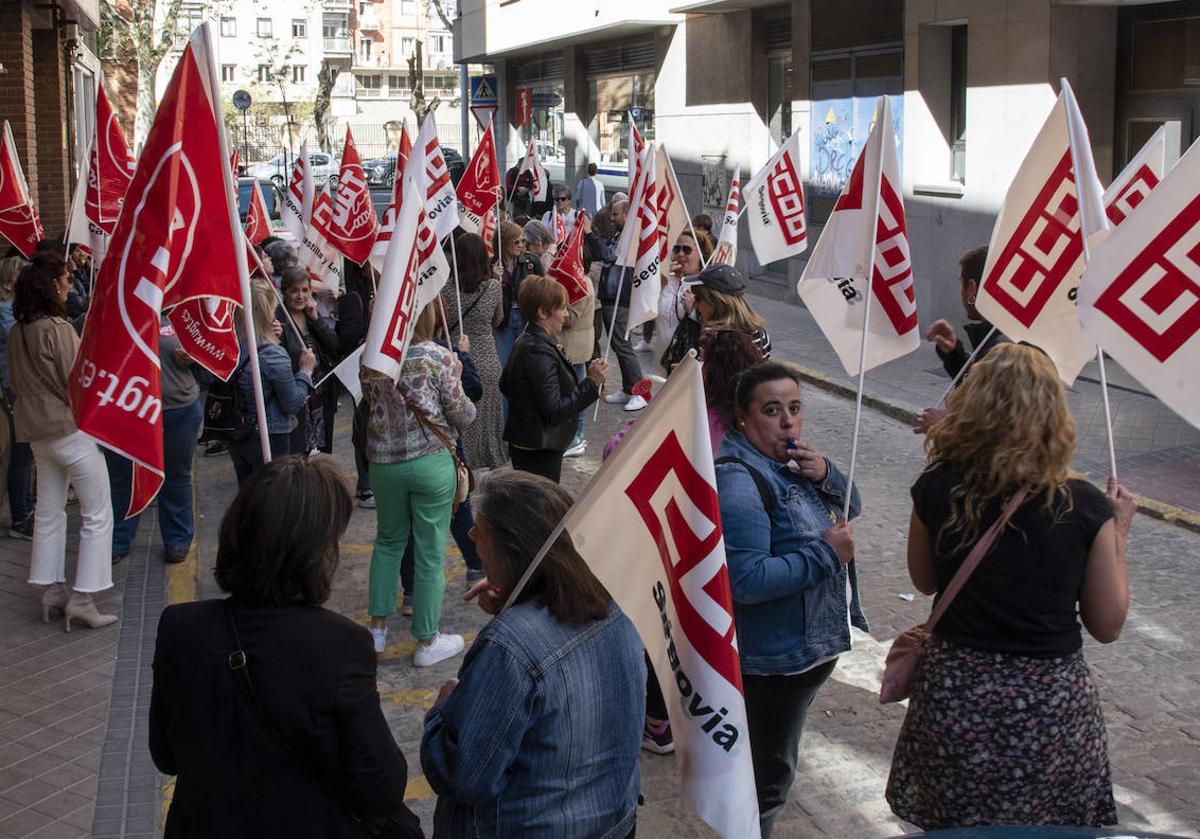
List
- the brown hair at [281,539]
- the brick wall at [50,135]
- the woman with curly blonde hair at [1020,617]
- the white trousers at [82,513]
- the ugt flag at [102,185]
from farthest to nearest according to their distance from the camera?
the brick wall at [50,135]
the ugt flag at [102,185]
the white trousers at [82,513]
the woman with curly blonde hair at [1020,617]
the brown hair at [281,539]

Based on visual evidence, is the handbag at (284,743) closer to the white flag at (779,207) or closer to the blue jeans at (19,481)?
the blue jeans at (19,481)

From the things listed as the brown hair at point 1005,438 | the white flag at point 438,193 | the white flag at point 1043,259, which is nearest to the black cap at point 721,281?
the white flag at point 438,193

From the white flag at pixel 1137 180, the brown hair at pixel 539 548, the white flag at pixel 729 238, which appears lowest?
the brown hair at pixel 539 548

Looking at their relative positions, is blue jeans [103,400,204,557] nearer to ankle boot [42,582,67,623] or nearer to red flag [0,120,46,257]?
ankle boot [42,582,67,623]

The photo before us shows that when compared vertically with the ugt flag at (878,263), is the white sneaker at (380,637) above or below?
below

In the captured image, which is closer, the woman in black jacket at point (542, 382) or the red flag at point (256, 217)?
the woman in black jacket at point (542, 382)

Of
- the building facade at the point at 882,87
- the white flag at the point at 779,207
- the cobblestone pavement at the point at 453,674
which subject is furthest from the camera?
the building facade at the point at 882,87

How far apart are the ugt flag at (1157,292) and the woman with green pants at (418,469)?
10.1 ft

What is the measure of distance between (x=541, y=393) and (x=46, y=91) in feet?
44.7

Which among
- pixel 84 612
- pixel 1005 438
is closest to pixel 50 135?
pixel 84 612

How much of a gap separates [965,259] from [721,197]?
51.1 ft

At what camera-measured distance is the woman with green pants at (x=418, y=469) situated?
20.0 feet

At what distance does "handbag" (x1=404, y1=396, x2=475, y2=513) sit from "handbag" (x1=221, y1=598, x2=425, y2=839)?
3.05 m

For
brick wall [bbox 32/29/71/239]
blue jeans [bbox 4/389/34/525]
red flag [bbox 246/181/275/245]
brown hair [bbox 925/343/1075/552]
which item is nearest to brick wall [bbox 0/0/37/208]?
brick wall [bbox 32/29/71/239]
